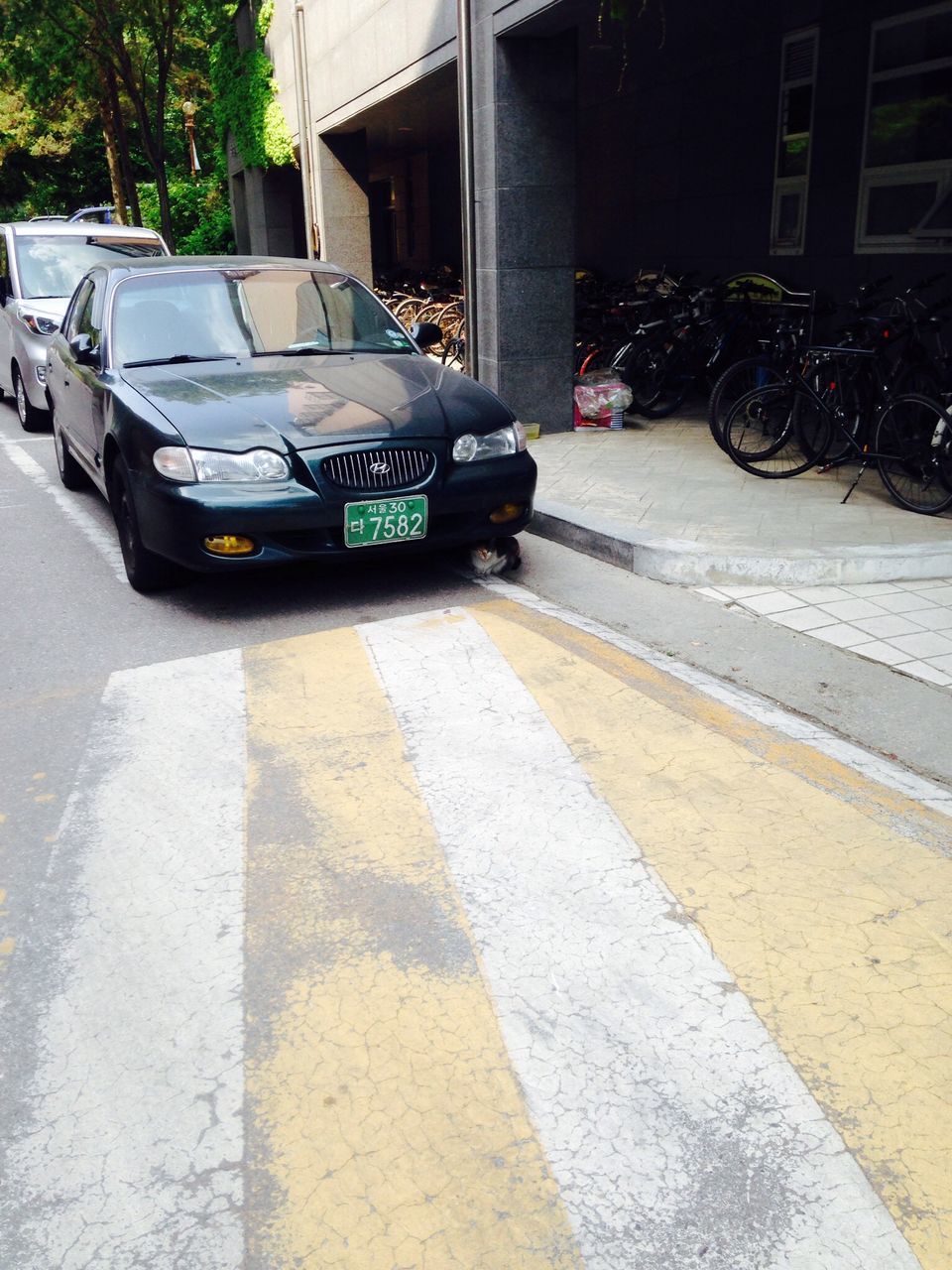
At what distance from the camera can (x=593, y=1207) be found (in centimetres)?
221

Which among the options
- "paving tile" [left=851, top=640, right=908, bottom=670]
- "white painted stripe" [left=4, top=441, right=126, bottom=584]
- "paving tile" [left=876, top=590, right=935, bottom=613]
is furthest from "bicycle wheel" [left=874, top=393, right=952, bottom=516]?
"white painted stripe" [left=4, top=441, right=126, bottom=584]

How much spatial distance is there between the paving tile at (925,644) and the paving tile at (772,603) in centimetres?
64

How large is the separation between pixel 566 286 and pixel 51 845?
8020 mm

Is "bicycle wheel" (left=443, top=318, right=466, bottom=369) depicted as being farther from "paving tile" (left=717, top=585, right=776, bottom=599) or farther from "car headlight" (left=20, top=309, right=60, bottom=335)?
"paving tile" (left=717, top=585, right=776, bottom=599)

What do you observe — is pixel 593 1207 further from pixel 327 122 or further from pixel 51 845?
pixel 327 122

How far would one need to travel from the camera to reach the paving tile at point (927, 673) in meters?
4.76

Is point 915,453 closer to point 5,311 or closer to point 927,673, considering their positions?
point 927,673

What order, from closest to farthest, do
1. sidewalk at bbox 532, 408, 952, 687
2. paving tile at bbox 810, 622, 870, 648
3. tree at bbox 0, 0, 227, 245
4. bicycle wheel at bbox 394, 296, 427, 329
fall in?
paving tile at bbox 810, 622, 870, 648 < sidewalk at bbox 532, 408, 952, 687 < bicycle wheel at bbox 394, 296, 427, 329 < tree at bbox 0, 0, 227, 245

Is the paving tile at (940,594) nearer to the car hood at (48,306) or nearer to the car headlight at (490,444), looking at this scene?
the car headlight at (490,444)

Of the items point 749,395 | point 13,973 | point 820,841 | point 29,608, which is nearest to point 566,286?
point 749,395

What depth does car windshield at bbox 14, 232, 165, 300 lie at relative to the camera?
41.9 feet

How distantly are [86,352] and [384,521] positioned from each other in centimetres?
254

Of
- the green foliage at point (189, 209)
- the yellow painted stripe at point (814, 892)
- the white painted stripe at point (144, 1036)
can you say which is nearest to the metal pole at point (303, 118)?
the green foliage at point (189, 209)

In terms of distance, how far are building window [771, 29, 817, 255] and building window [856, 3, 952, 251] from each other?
96cm
